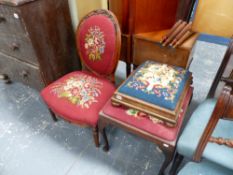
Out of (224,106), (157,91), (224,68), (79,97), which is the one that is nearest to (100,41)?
(79,97)

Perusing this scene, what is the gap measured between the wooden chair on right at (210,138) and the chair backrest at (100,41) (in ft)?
1.97

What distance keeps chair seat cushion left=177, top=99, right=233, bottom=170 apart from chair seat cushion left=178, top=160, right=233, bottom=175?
36mm

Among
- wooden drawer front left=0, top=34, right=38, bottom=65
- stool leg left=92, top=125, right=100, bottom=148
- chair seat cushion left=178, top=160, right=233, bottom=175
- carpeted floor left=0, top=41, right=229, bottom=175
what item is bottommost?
carpeted floor left=0, top=41, right=229, bottom=175

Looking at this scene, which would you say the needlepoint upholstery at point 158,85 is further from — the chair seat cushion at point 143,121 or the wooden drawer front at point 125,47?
the wooden drawer front at point 125,47

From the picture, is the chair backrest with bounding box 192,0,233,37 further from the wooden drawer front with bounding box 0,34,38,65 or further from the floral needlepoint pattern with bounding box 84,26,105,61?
the wooden drawer front with bounding box 0,34,38,65

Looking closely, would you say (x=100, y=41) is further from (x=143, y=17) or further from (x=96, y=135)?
(x=96, y=135)

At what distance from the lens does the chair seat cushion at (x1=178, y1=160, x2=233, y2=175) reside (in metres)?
0.76

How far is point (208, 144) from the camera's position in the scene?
32.0 inches

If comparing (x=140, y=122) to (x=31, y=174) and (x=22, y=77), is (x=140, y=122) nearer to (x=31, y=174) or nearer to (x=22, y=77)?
(x=31, y=174)

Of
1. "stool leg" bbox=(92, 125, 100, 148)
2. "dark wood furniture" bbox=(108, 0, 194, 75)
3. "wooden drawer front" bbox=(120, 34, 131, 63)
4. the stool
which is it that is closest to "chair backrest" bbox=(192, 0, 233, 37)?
"dark wood furniture" bbox=(108, 0, 194, 75)

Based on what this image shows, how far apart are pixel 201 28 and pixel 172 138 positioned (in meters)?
1.05

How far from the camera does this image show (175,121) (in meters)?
0.87

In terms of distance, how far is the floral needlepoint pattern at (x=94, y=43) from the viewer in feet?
3.84

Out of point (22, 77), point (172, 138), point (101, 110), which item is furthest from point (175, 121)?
point (22, 77)
